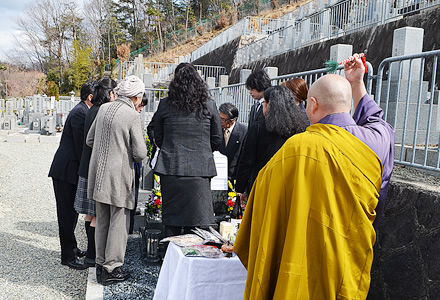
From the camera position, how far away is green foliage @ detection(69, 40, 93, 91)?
43562 mm

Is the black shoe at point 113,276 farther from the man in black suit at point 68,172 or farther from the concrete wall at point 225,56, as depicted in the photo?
the concrete wall at point 225,56

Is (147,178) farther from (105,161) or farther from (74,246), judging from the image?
(105,161)

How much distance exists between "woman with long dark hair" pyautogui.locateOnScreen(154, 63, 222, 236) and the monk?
1556 millimetres

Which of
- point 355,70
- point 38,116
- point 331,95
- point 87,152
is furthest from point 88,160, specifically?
point 38,116

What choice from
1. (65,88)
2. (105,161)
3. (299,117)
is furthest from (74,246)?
(65,88)

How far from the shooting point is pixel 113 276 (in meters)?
3.79

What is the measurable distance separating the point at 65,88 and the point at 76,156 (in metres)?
43.7

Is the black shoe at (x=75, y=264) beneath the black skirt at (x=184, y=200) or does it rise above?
beneath

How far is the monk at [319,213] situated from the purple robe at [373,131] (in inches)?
0.4

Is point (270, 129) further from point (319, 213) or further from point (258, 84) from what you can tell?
point (319, 213)

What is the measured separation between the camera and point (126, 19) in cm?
5128

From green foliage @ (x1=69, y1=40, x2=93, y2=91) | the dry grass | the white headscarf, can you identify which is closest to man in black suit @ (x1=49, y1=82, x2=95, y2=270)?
the white headscarf

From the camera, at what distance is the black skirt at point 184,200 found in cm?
345

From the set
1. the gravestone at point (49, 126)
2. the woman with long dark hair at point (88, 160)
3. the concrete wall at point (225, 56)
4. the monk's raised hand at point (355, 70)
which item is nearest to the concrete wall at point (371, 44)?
the monk's raised hand at point (355, 70)
